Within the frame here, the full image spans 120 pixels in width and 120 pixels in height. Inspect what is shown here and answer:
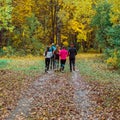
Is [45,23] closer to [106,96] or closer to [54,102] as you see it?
[106,96]

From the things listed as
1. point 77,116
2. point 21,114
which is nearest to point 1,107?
point 21,114

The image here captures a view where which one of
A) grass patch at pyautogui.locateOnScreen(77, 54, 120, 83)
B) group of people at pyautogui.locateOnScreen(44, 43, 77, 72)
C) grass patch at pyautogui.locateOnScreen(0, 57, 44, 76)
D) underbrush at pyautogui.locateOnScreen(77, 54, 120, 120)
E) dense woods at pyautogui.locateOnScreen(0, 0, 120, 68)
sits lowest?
grass patch at pyautogui.locateOnScreen(77, 54, 120, 83)

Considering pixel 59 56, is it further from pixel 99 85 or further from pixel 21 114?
pixel 21 114

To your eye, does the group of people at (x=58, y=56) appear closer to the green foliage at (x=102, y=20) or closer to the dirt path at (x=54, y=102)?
the dirt path at (x=54, y=102)

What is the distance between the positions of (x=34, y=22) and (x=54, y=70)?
85.4 ft

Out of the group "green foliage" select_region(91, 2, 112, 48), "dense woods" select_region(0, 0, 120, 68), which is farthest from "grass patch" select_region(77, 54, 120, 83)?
"dense woods" select_region(0, 0, 120, 68)

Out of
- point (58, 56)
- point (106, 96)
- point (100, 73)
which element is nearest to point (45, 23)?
point (58, 56)

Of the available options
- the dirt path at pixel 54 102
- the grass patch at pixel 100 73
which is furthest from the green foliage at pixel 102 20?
the dirt path at pixel 54 102

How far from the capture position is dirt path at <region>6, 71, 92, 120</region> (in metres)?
13.7

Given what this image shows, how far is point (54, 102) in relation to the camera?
16.2m

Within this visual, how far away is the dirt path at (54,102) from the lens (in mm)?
13675

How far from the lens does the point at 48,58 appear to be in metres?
29.1

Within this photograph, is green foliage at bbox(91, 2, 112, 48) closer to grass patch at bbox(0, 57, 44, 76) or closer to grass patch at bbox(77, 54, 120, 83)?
grass patch at bbox(77, 54, 120, 83)

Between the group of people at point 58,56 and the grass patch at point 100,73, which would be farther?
the group of people at point 58,56
